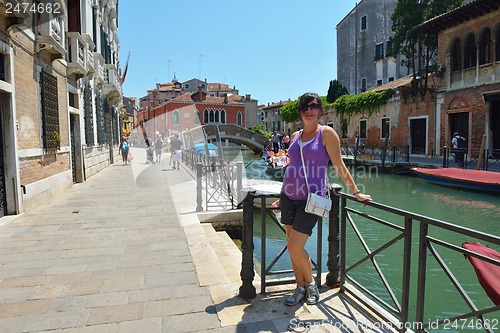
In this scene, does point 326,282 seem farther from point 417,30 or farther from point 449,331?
point 417,30

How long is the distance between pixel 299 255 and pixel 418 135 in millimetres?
20748

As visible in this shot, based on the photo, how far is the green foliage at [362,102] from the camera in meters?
23.4

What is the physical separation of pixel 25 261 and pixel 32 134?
3.69 metres

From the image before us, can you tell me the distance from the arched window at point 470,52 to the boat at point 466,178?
675 cm

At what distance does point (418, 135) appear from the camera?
21.2 m

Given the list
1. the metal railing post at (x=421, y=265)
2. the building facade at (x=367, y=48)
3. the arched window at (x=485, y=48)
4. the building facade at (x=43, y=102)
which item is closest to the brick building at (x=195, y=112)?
the building facade at (x=367, y=48)

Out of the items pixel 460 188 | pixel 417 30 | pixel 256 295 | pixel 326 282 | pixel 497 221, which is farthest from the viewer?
pixel 417 30

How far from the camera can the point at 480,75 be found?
16562mm

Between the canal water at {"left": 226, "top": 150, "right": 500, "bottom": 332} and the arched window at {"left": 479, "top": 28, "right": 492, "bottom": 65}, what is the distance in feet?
20.1

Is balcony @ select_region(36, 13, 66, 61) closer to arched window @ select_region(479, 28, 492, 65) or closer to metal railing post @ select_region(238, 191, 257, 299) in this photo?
metal railing post @ select_region(238, 191, 257, 299)

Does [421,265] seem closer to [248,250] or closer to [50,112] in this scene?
[248,250]

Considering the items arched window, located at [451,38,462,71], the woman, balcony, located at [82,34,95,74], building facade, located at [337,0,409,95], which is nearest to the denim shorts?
the woman

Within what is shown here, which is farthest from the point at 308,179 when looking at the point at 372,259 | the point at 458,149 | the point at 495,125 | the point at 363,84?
the point at 363,84

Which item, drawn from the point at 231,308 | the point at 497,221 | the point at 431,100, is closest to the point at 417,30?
the point at 431,100
